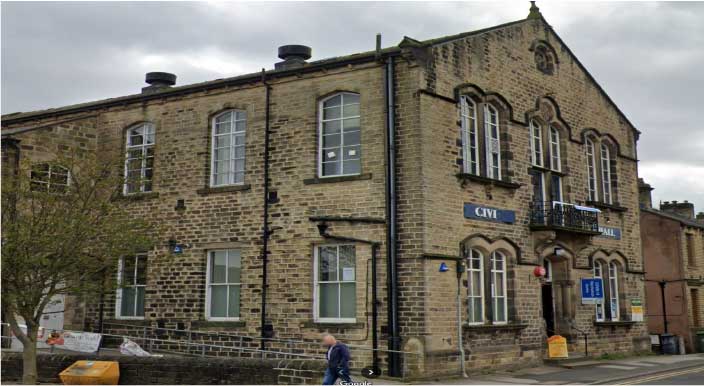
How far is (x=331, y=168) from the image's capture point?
1958 cm

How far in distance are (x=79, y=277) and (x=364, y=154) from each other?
7.11 meters

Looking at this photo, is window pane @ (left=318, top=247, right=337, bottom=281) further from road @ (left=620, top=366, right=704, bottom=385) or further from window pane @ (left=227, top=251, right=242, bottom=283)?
road @ (left=620, top=366, right=704, bottom=385)

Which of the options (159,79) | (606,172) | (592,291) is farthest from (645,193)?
(159,79)

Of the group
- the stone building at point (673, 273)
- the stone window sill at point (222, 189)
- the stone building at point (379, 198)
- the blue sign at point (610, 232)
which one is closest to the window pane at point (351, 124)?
the stone building at point (379, 198)

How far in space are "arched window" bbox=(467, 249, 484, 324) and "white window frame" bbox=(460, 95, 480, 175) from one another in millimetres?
2214

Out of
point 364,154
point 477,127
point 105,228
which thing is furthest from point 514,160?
point 105,228

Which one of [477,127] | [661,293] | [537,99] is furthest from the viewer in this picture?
[661,293]

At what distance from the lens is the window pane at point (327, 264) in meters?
19.0

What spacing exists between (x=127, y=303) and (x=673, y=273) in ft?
68.6

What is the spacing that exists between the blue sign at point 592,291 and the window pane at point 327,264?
8.09m

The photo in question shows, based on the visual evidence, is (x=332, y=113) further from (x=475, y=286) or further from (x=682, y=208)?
(x=682, y=208)

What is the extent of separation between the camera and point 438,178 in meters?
18.5

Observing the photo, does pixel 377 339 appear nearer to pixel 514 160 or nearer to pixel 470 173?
pixel 470 173

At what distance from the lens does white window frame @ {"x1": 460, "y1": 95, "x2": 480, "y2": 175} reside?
19.8 metres
